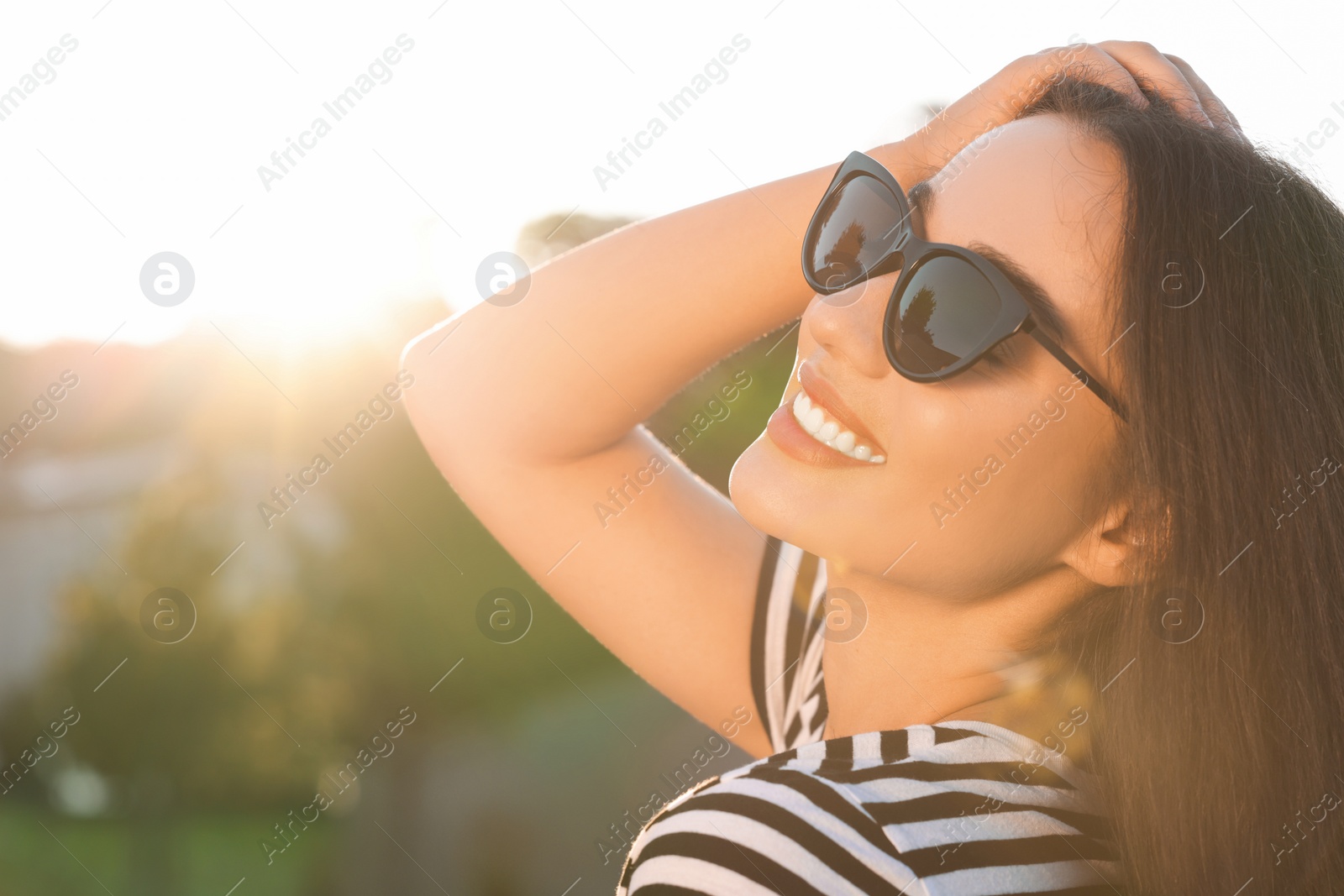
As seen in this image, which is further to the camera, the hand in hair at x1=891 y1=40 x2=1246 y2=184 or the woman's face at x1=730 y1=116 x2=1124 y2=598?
the hand in hair at x1=891 y1=40 x2=1246 y2=184

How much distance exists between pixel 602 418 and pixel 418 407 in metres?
0.51

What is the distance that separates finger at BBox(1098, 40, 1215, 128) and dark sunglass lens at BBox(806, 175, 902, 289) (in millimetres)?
613

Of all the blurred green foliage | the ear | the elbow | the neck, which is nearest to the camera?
the ear

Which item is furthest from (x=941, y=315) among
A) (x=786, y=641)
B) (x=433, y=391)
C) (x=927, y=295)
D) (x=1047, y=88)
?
(x=433, y=391)

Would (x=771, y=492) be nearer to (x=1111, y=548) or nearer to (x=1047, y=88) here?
(x=1111, y=548)

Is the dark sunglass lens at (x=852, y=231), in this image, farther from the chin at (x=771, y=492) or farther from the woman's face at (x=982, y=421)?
the chin at (x=771, y=492)

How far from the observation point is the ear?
160 centimetres

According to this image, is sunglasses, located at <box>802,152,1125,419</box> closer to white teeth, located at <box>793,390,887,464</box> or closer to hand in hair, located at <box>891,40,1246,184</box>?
white teeth, located at <box>793,390,887,464</box>

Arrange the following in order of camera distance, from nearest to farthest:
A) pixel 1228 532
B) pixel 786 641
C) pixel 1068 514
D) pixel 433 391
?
pixel 1228 532 → pixel 1068 514 → pixel 786 641 → pixel 433 391

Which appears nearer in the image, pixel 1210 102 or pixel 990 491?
pixel 990 491

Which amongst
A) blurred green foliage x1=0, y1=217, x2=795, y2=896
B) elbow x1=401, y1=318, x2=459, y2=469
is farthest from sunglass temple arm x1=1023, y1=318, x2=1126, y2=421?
blurred green foliage x1=0, y1=217, x2=795, y2=896

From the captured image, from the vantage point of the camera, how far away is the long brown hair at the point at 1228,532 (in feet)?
4.86

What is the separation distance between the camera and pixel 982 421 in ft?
5.03

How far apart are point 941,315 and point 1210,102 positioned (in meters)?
0.83
